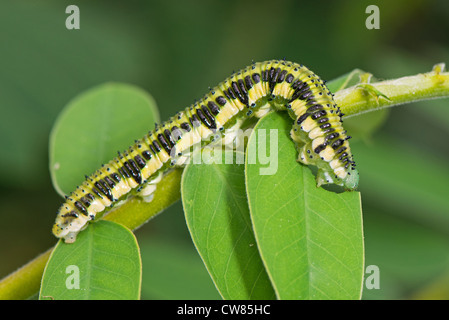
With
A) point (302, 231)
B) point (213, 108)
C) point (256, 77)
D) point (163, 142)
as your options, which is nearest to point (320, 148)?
point (302, 231)

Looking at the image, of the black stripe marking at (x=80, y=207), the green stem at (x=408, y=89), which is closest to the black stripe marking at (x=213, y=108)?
the green stem at (x=408, y=89)

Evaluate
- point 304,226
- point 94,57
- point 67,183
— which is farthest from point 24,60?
point 304,226

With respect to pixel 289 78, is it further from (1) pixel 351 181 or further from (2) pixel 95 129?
(2) pixel 95 129

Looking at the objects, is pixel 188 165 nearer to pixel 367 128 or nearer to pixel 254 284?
pixel 254 284

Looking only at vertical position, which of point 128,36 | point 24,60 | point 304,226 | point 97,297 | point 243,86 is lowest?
point 97,297

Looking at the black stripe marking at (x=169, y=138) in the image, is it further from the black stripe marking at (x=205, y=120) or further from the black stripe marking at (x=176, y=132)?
the black stripe marking at (x=205, y=120)

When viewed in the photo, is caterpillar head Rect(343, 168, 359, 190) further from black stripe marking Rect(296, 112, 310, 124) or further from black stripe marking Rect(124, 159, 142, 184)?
black stripe marking Rect(124, 159, 142, 184)
